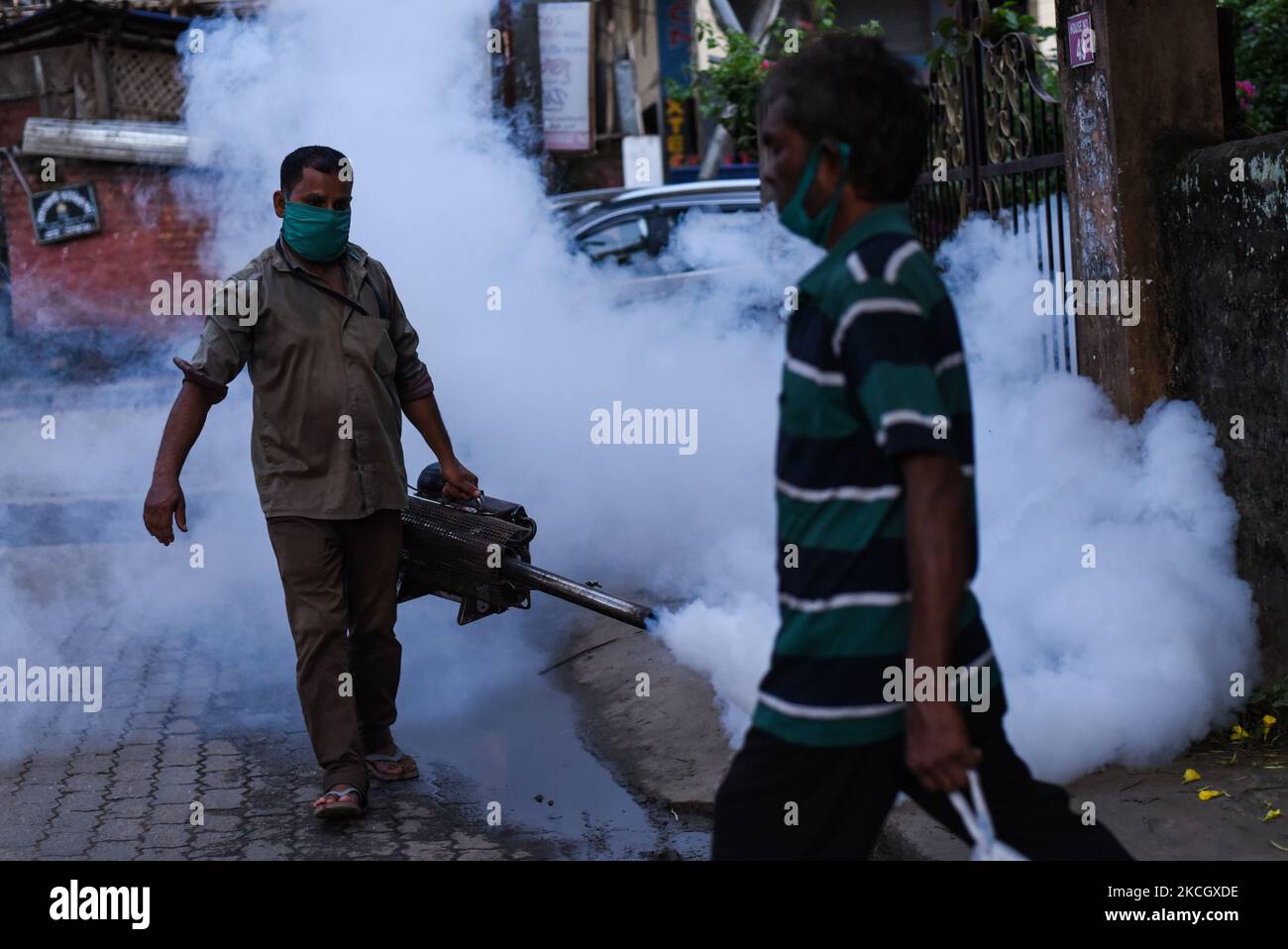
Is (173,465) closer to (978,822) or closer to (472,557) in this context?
(472,557)

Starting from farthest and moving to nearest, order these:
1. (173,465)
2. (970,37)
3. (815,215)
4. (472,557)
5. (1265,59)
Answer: (1265,59), (970,37), (472,557), (173,465), (815,215)

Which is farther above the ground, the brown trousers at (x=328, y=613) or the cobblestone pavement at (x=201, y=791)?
the brown trousers at (x=328, y=613)

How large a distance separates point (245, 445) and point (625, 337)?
217 cm

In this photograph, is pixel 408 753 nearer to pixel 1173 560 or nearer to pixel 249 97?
pixel 1173 560

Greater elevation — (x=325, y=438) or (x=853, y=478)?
Result: (x=325, y=438)

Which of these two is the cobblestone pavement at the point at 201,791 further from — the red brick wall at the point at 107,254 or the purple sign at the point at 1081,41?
the red brick wall at the point at 107,254

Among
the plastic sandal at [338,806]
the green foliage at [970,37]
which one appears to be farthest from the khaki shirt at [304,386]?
the green foliage at [970,37]

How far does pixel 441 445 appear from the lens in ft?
16.4

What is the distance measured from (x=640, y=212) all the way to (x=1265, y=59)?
4.28m

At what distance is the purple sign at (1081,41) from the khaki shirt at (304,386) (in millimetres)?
2628

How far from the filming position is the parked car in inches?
408

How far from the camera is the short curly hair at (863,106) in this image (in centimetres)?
237

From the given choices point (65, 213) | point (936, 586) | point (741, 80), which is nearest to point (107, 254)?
point (65, 213)

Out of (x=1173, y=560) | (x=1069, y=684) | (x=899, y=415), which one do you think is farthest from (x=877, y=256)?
(x=1173, y=560)
